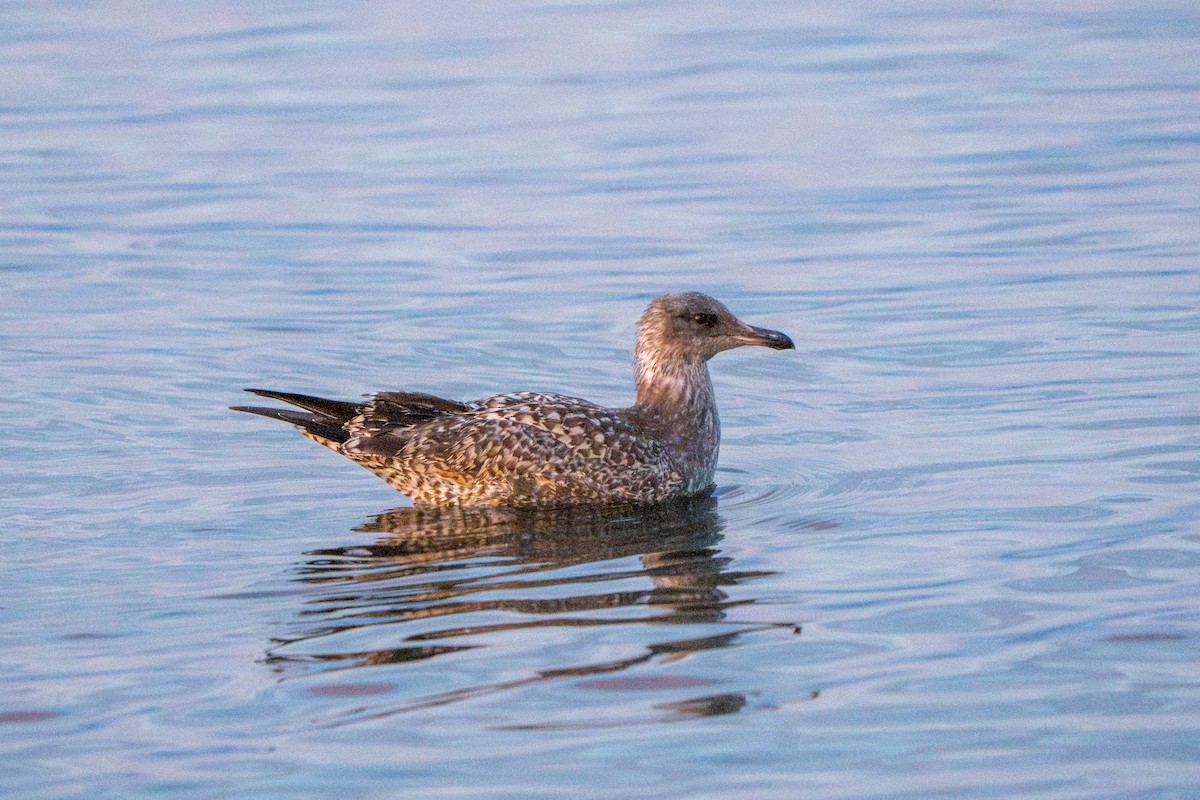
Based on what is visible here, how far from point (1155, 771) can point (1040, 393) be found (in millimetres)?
5635

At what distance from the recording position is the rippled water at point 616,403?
6594 millimetres

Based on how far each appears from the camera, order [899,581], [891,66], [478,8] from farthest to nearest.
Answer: [478,8] → [891,66] → [899,581]

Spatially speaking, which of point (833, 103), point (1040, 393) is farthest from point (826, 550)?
point (833, 103)

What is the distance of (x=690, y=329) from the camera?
10.7 metres

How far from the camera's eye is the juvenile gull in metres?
9.98

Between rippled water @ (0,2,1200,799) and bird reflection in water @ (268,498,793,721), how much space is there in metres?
0.03

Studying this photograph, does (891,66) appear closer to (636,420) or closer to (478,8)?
(478,8)

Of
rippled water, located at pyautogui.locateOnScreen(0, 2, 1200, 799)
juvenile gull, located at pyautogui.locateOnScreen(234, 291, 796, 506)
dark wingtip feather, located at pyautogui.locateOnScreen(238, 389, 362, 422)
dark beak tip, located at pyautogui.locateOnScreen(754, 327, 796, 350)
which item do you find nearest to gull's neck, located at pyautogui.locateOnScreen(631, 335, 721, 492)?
juvenile gull, located at pyautogui.locateOnScreen(234, 291, 796, 506)

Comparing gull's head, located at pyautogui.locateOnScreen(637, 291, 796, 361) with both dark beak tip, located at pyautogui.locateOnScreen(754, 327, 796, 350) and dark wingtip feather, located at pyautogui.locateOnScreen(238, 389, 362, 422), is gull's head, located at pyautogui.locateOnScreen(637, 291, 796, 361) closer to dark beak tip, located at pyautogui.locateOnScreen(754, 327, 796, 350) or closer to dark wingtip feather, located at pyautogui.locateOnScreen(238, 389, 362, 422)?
dark beak tip, located at pyautogui.locateOnScreen(754, 327, 796, 350)

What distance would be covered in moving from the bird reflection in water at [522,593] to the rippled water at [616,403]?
0.10ft

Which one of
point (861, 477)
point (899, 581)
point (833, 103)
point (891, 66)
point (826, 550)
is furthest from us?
point (891, 66)

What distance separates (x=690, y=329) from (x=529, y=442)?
47.7 inches

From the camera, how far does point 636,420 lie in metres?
10.5

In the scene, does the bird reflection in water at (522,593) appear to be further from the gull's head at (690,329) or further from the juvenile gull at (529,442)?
the gull's head at (690,329)
